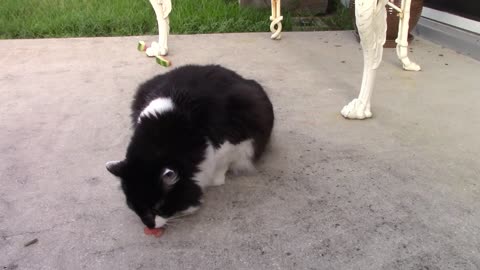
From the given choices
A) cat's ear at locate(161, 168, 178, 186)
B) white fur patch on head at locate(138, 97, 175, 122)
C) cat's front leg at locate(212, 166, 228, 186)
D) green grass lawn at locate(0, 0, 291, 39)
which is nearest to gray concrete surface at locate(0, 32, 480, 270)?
cat's front leg at locate(212, 166, 228, 186)

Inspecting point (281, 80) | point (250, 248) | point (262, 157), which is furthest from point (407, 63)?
point (250, 248)

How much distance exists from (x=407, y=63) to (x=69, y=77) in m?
2.59

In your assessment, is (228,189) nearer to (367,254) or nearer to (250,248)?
(250,248)

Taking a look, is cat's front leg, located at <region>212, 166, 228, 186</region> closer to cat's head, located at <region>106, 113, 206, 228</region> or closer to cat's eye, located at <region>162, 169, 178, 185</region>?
cat's head, located at <region>106, 113, 206, 228</region>

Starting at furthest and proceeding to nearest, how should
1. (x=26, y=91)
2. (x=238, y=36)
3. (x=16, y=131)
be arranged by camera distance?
(x=238, y=36), (x=26, y=91), (x=16, y=131)

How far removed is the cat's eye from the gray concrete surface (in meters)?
0.24

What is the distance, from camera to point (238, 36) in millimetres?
4227

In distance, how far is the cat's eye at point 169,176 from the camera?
135 centimetres

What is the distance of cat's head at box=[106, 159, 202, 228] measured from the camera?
54.1 inches

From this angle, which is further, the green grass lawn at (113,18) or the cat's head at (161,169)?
the green grass lawn at (113,18)

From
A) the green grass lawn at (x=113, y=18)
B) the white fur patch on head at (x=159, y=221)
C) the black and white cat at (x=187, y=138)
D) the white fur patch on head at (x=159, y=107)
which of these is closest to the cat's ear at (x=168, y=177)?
the black and white cat at (x=187, y=138)

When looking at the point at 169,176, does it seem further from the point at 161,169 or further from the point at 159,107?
the point at 159,107

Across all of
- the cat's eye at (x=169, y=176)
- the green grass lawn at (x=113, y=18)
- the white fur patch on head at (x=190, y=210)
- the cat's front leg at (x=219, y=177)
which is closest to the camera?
the cat's eye at (x=169, y=176)

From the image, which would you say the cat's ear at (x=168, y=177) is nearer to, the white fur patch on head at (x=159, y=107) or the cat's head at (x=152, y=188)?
the cat's head at (x=152, y=188)
